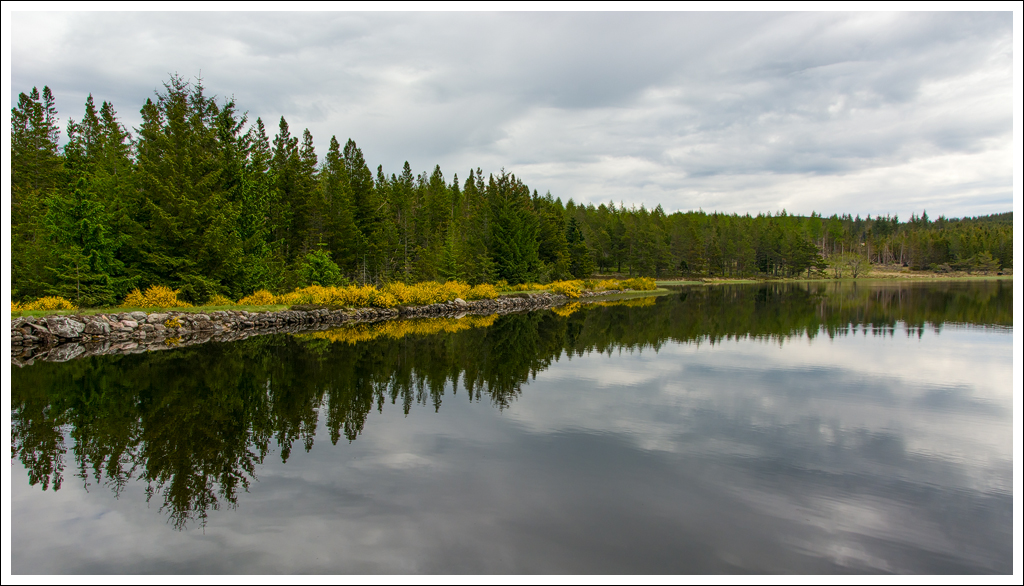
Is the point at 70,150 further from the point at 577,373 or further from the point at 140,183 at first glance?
the point at 577,373

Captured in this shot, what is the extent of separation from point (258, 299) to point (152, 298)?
16.0ft

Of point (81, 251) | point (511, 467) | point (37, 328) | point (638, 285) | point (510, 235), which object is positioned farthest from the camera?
point (638, 285)

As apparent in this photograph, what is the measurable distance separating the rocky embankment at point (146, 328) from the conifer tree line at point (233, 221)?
3.20m

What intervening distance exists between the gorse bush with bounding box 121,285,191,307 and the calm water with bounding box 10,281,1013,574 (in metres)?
9.13

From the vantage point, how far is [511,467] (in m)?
6.82

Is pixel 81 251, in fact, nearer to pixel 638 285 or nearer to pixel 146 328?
pixel 146 328

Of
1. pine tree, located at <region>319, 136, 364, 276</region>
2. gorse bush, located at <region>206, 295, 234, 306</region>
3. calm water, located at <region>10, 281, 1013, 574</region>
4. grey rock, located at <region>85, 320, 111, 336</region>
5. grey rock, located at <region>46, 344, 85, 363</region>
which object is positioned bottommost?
calm water, located at <region>10, 281, 1013, 574</region>

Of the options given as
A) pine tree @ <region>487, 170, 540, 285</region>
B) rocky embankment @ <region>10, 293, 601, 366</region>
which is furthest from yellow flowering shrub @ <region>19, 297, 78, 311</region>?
pine tree @ <region>487, 170, 540, 285</region>

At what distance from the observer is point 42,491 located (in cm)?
608

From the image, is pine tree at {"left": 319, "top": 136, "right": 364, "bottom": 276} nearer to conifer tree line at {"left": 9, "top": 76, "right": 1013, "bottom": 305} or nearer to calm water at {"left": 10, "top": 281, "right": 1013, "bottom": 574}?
conifer tree line at {"left": 9, "top": 76, "right": 1013, "bottom": 305}

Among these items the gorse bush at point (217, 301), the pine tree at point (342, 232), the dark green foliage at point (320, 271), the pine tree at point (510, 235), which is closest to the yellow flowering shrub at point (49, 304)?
the gorse bush at point (217, 301)

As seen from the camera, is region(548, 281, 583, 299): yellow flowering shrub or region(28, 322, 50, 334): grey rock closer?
region(28, 322, 50, 334): grey rock

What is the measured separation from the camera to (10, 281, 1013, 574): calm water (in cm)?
478

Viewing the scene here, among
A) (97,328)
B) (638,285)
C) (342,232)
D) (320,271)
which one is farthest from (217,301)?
(638,285)
